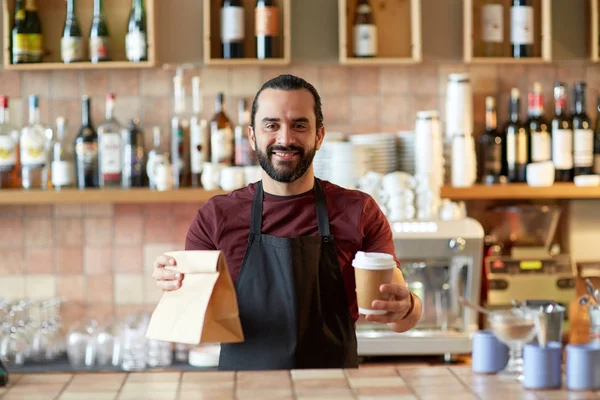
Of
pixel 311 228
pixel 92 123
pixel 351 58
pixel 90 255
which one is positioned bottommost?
pixel 90 255

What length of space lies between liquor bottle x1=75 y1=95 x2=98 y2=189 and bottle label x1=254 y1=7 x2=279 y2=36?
0.72m

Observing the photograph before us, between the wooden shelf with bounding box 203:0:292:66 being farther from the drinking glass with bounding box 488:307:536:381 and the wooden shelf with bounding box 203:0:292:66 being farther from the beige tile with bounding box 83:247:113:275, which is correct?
the drinking glass with bounding box 488:307:536:381

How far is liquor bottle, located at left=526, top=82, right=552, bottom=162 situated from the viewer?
11.5 feet

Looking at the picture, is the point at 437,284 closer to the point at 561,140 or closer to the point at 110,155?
the point at 561,140

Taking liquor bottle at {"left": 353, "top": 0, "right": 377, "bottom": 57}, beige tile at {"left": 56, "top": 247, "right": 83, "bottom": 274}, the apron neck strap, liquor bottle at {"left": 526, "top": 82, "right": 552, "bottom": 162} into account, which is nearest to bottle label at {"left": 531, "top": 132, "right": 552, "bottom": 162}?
liquor bottle at {"left": 526, "top": 82, "right": 552, "bottom": 162}

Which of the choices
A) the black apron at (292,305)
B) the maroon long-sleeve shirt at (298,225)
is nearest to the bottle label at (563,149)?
the maroon long-sleeve shirt at (298,225)

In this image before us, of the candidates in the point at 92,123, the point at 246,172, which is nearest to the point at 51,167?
the point at 92,123

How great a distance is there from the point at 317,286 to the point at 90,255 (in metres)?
1.88

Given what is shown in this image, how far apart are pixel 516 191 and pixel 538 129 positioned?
0.95 feet

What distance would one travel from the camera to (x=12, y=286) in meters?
3.74

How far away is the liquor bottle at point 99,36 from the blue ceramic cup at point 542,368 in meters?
→ 2.32

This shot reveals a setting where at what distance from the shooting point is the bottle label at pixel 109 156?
3.50 metres

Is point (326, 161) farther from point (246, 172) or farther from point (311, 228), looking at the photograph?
point (311, 228)

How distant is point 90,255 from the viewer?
148 inches
